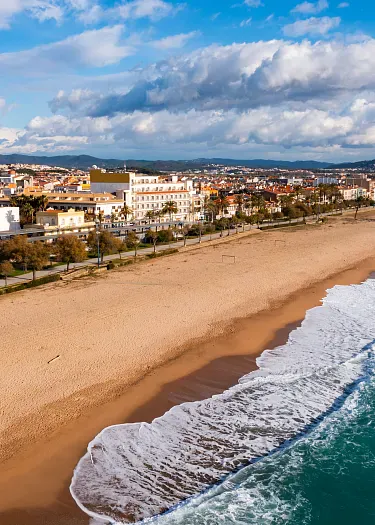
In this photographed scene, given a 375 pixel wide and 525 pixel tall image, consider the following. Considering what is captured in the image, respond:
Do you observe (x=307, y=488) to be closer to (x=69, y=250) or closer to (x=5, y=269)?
(x=5, y=269)

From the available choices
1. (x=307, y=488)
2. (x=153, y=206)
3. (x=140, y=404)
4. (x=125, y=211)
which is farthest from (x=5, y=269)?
(x=153, y=206)

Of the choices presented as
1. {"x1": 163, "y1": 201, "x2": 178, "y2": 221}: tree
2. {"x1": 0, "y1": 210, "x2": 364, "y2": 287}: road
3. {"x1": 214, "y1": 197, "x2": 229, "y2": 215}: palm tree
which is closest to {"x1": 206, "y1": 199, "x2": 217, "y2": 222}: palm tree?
{"x1": 214, "y1": 197, "x2": 229, "y2": 215}: palm tree

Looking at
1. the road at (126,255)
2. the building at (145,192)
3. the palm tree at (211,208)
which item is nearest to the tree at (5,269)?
the road at (126,255)

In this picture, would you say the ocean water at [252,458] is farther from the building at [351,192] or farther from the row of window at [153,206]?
the building at [351,192]

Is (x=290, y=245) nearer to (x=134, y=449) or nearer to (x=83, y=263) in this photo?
(x=83, y=263)

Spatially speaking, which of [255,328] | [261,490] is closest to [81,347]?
[255,328]

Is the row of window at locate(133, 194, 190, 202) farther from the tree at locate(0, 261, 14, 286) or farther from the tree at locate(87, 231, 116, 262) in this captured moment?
the tree at locate(0, 261, 14, 286)
